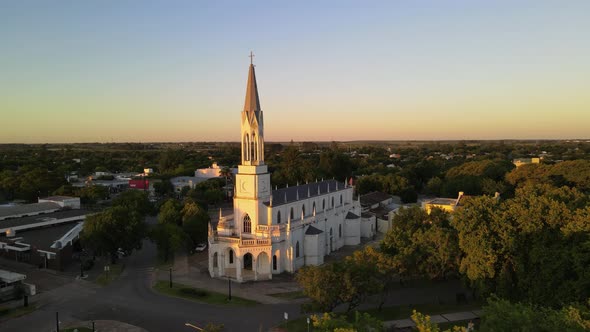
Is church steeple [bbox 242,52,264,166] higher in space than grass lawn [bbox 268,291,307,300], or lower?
higher

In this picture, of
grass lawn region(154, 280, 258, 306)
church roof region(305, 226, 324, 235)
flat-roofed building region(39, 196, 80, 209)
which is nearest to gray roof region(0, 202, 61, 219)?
flat-roofed building region(39, 196, 80, 209)

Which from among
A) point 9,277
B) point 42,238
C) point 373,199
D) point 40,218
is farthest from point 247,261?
point 373,199

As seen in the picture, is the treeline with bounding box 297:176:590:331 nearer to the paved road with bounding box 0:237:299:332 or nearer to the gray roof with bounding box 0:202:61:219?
the paved road with bounding box 0:237:299:332

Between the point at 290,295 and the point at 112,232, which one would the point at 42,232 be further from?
the point at 290,295


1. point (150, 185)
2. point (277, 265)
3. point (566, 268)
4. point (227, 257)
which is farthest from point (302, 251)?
point (150, 185)

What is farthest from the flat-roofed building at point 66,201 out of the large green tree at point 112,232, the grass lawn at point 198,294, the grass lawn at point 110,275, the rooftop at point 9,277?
the grass lawn at point 198,294

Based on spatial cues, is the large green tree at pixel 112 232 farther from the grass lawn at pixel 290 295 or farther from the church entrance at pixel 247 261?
→ the grass lawn at pixel 290 295
